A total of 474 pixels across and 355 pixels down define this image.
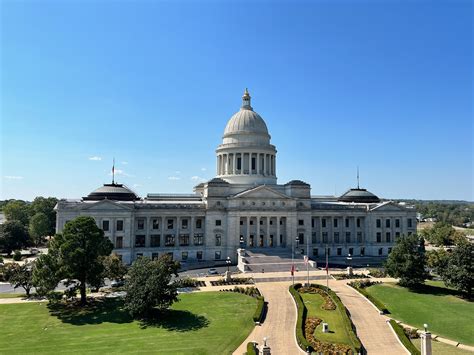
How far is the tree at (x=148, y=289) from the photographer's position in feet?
138

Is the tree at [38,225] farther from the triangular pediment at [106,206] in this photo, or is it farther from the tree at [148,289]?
the tree at [148,289]

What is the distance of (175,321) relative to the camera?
42656mm

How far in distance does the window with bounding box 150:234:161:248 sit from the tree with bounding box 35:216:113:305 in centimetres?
3175

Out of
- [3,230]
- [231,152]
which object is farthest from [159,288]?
[3,230]

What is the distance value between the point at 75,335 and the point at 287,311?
25.9 metres

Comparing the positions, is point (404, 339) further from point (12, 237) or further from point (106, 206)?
point (12, 237)

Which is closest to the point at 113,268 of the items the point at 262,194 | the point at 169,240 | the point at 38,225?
the point at 169,240

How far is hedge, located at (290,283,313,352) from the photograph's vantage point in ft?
115

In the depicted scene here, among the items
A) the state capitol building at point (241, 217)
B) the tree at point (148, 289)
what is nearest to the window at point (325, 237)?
the state capitol building at point (241, 217)

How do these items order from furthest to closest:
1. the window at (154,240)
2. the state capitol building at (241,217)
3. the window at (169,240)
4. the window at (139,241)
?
the window at (169,240) < the window at (154,240) < the window at (139,241) < the state capitol building at (241,217)

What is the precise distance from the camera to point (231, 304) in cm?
4922

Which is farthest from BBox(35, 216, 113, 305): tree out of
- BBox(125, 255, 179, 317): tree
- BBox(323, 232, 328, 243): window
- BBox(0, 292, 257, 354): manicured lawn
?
BBox(323, 232, 328, 243): window

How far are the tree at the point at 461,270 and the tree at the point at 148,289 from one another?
145 feet

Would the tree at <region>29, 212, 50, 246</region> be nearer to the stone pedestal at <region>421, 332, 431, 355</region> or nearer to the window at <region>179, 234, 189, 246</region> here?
the window at <region>179, 234, 189, 246</region>
